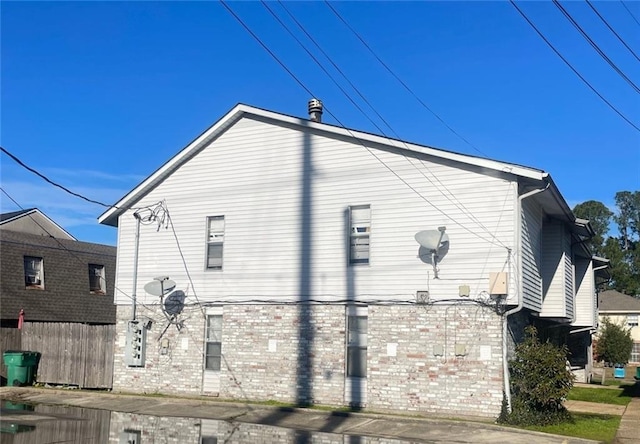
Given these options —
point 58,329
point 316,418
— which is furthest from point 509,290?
point 58,329

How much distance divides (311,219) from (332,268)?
1.40 metres

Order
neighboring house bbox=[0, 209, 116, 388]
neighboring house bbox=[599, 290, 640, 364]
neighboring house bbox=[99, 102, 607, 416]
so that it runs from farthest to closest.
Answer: neighboring house bbox=[599, 290, 640, 364] < neighboring house bbox=[0, 209, 116, 388] < neighboring house bbox=[99, 102, 607, 416]

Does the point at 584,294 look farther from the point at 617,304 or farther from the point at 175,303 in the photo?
the point at 617,304

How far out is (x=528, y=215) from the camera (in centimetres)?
1719

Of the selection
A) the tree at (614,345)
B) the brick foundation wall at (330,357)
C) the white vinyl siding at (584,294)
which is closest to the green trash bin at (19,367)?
the brick foundation wall at (330,357)

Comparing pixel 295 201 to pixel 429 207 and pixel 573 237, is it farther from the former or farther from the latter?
pixel 573 237

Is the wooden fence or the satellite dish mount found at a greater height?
the satellite dish mount

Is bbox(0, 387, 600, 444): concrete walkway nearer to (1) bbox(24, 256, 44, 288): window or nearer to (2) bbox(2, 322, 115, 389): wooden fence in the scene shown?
(2) bbox(2, 322, 115, 389): wooden fence

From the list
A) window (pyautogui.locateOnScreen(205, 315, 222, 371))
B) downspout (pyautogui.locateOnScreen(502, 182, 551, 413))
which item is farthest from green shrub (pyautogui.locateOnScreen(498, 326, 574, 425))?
window (pyautogui.locateOnScreen(205, 315, 222, 371))

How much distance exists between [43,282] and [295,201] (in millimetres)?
14985

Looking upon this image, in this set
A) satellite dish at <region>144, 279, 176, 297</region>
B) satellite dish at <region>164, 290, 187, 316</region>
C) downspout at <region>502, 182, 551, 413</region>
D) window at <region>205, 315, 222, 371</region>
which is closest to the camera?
downspout at <region>502, 182, 551, 413</region>

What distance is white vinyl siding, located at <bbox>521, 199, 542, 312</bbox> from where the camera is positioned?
53.1 feet

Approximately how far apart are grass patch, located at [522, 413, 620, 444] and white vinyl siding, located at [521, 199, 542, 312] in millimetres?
2726

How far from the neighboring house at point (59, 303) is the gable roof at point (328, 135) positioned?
3.89 m
